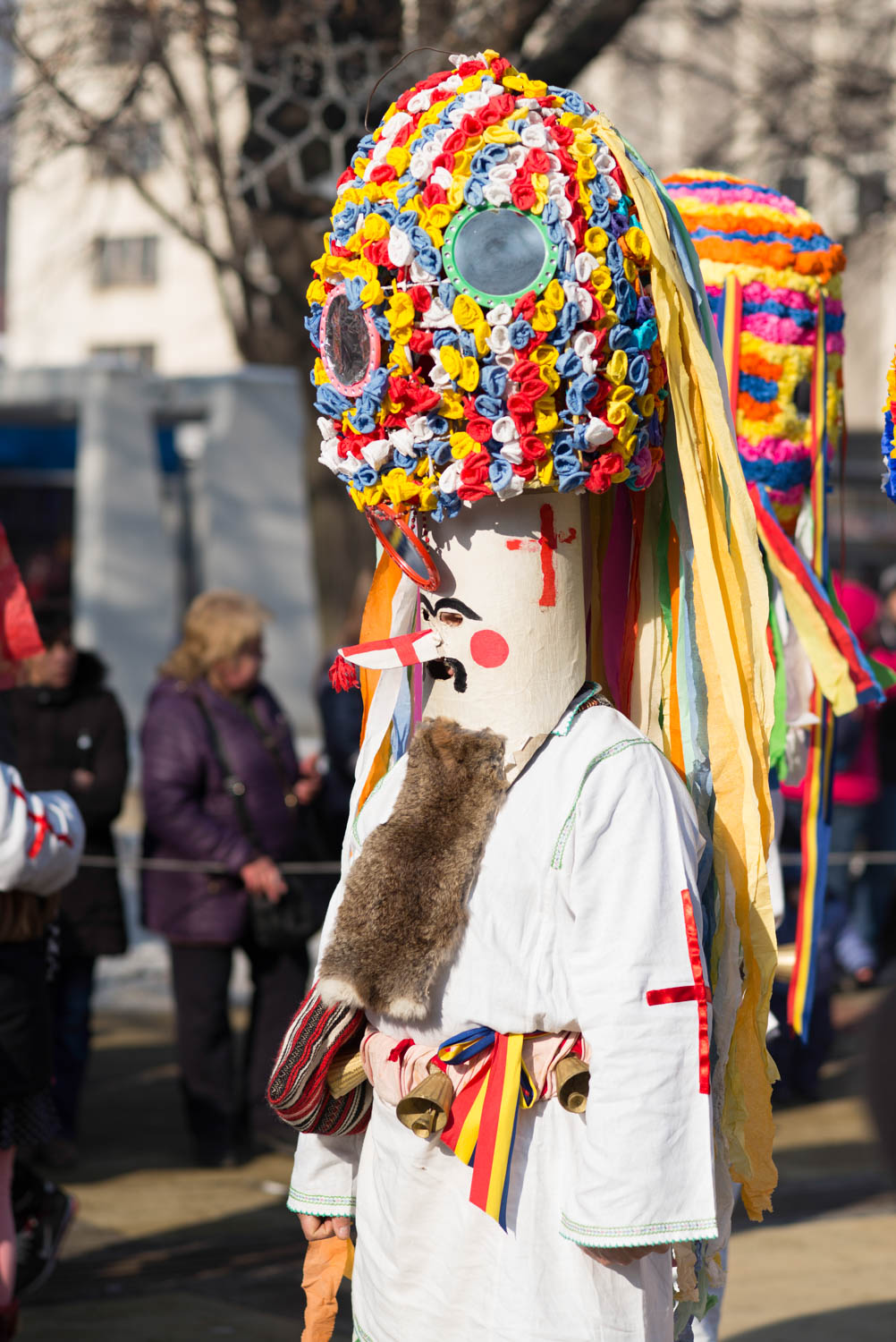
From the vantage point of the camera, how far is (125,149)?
963 centimetres

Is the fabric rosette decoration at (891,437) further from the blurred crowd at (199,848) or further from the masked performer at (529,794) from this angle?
the blurred crowd at (199,848)

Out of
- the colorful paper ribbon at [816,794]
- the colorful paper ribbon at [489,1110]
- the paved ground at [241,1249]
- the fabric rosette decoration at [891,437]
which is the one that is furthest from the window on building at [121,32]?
the colorful paper ribbon at [489,1110]

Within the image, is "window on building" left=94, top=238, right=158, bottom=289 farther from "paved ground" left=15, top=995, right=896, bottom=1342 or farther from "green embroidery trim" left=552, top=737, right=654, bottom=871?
"green embroidery trim" left=552, top=737, right=654, bottom=871

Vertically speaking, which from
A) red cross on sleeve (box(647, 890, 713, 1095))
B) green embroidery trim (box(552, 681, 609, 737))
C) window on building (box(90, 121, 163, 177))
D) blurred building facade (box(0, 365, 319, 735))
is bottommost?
red cross on sleeve (box(647, 890, 713, 1095))

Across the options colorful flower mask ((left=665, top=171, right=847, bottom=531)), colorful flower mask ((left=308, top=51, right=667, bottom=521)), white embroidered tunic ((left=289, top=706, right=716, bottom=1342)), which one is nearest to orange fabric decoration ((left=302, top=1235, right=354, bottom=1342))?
white embroidered tunic ((left=289, top=706, right=716, bottom=1342))

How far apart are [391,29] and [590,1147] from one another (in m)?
6.07

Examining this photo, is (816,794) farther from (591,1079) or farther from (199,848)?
(199,848)

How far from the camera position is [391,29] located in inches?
290

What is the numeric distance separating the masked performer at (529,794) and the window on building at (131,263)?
28.9 m

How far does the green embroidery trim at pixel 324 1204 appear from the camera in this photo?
2.72m

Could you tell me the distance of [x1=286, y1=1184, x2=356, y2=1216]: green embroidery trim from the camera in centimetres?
272

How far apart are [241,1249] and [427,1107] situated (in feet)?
9.19

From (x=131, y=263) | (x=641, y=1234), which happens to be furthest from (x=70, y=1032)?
(x=131, y=263)

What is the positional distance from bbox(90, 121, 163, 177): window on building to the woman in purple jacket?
4045 millimetres
